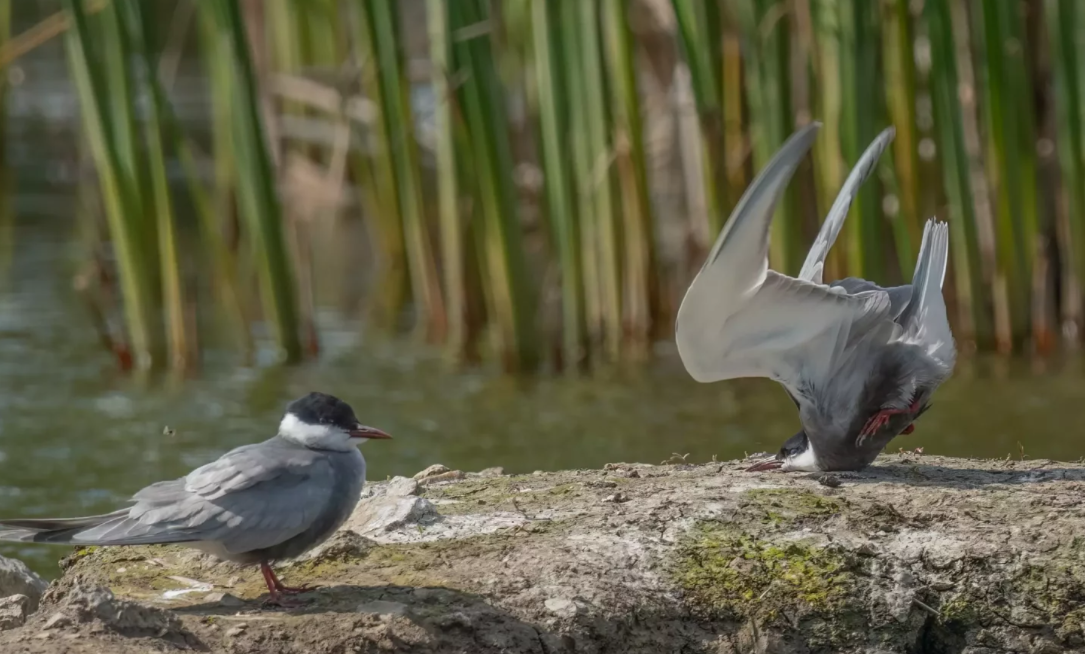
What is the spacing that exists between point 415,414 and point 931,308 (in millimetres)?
4195

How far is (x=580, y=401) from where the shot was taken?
26.8 feet

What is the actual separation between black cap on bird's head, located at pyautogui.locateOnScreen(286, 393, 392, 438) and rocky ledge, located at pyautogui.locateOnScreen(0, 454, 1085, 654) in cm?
41

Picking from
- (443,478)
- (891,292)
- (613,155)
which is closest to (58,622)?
(443,478)

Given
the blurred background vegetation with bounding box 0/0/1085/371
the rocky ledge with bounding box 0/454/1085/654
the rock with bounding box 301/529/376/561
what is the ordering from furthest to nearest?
the blurred background vegetation with bounding box 0/0/1085/371 < the rock with bounding box 301/529/376/561 < the rocky ledge with bounding box 0/454/1085/654

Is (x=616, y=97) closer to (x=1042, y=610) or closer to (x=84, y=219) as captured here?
(x=1042, y=610)

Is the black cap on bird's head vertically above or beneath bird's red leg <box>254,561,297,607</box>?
above

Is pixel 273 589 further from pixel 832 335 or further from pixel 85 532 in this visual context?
pixel 832 335

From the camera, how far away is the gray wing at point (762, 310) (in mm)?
4074

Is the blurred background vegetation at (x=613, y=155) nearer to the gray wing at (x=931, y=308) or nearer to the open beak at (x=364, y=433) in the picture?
the gray wing at (x=931, y=308)

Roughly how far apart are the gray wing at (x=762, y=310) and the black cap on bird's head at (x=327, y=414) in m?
0.98

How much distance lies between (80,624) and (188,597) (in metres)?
0.44

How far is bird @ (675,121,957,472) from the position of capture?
4273 mm

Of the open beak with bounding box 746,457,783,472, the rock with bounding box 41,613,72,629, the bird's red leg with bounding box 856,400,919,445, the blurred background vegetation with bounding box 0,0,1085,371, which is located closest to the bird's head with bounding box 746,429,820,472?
the open beak with bounding box 746,457,783,472

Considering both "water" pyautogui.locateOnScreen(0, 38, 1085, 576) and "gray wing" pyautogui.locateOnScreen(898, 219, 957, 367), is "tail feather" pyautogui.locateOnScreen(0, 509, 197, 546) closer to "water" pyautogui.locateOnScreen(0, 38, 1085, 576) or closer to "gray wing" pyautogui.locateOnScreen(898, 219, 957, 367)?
"gray wing" pyautogui.locateOnScreen(898, 219, 957, 367)
